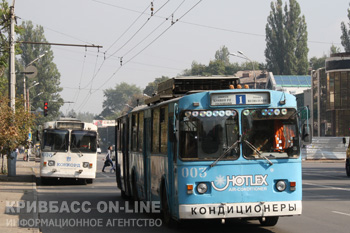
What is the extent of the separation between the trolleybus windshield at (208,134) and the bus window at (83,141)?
685 inches

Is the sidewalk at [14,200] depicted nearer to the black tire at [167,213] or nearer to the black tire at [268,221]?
the black tire at [167,213]

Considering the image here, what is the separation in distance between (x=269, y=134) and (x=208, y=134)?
3.45 ft

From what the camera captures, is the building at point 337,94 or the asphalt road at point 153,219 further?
the building at point 337,94

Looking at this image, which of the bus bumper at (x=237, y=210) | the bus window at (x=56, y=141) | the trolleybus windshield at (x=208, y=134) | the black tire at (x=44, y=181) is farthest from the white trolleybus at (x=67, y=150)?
the bus bumper at (x=237, y=210)

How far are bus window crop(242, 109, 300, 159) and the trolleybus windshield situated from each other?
0.21 metres

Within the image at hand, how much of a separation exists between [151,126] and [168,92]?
805 mm

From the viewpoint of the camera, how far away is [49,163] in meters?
28.8

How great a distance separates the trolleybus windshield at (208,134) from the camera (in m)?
12.0

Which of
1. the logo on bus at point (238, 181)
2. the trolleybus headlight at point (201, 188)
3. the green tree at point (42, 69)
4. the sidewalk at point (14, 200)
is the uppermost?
the green tree at point (42, 69)

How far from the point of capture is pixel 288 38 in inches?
4134

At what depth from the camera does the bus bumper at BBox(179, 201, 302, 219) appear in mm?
11781

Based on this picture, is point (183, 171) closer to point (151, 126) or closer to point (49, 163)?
point (151, 126)

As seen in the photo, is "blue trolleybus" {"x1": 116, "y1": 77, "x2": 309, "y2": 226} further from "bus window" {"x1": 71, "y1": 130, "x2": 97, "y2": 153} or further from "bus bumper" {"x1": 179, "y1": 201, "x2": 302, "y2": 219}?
"bus window" {"x1": 71, "y1": 130, "x2": 97, "y2": 153}

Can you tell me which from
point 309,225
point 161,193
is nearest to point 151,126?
point 161,193
